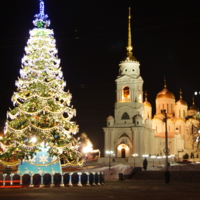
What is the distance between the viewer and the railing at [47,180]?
77.7ft

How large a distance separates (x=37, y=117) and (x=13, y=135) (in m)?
1.86

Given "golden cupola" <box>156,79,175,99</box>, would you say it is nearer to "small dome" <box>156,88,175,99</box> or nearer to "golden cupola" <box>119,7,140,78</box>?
"small dome" <box>156,88,175,99</box>

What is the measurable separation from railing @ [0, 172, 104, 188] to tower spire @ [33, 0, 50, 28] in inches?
410

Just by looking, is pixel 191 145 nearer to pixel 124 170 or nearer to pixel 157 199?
pixel 124 170

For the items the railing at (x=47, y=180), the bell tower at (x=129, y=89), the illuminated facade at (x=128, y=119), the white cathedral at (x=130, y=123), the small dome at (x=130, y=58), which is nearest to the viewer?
the railing at (x=47, y=180)

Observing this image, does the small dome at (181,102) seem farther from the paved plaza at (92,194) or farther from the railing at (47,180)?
the paved plaza at (92,194)

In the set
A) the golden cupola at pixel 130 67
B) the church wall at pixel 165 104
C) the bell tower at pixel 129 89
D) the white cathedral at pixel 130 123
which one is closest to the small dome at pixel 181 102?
the church wall at pixel 165 104

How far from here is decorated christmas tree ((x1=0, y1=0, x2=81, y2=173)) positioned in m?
26.0

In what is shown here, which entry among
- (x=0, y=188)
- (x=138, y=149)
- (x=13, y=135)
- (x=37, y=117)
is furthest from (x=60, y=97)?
(x=138, y=149)

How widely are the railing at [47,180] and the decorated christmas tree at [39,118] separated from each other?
6.81 ft

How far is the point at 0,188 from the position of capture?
75.6 ft

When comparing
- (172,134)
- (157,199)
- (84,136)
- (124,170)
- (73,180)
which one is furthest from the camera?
(84,136)

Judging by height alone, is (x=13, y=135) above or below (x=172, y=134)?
below

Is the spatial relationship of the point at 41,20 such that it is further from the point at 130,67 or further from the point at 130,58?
the point at 130,58
